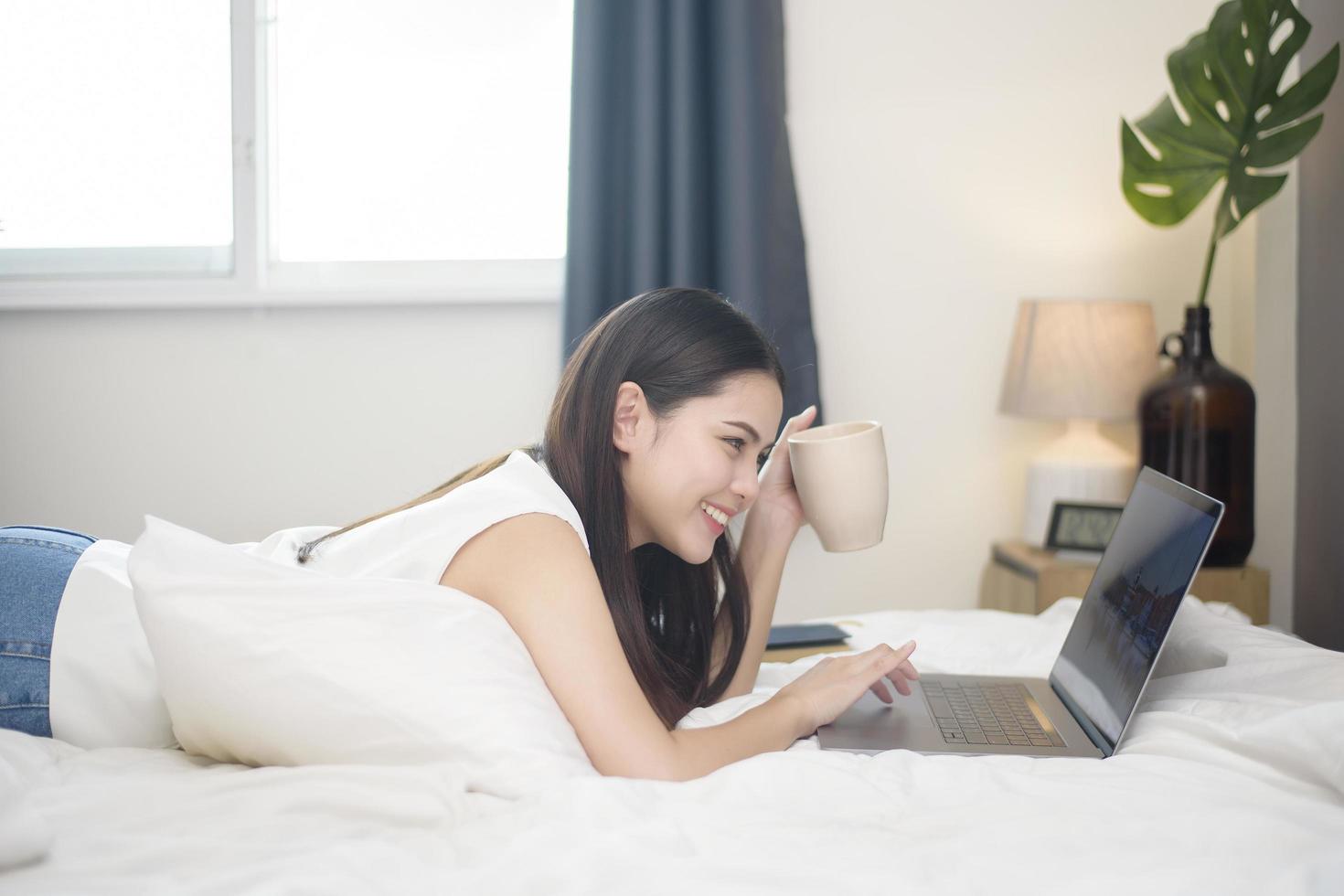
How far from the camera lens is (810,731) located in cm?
112

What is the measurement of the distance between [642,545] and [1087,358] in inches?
51.3

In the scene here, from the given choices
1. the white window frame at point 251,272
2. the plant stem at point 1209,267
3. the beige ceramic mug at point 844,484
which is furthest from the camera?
the white window frame at point 251,272

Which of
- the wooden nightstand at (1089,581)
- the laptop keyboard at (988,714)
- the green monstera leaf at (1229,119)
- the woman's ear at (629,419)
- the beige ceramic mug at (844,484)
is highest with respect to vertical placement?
the green monstera leaf at (1229,119)

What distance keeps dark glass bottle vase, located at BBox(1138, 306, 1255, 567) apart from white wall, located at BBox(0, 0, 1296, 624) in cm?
45

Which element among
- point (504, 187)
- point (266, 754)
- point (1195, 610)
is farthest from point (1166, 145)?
point (266, 754)

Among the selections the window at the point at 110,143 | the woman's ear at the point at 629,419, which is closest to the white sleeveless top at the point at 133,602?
the woman's ear at the point at 629,419

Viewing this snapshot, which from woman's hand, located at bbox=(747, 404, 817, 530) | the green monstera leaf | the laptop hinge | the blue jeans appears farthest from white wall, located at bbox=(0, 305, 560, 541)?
the laptop hinge

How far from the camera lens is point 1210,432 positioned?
2174 millimetres

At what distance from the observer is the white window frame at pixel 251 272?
259cm

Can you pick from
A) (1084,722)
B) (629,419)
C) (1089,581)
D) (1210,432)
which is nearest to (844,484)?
(629,419)

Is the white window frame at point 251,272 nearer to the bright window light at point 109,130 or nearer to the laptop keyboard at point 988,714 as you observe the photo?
the bright window light at point 109,130

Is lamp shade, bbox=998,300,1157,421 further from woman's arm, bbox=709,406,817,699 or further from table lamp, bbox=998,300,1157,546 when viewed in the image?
woman's arm, bbox=709,406,817,699

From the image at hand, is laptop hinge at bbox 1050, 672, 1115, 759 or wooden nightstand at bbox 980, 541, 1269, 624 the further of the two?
wooden nightstand at bbox 980, 541, 1269, 624

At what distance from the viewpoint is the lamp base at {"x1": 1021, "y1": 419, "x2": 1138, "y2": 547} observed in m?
2.37
